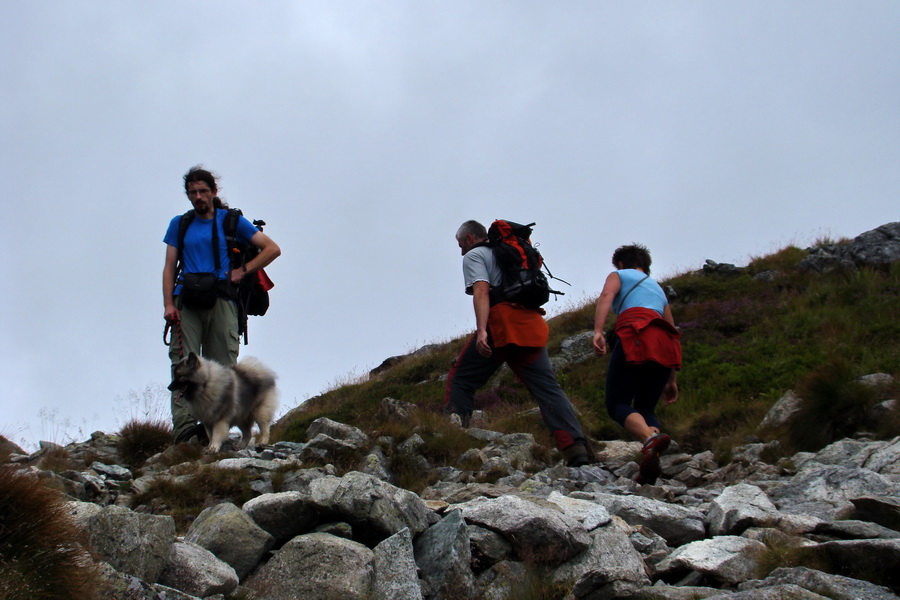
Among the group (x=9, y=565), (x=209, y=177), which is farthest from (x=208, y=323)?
(x=9, y=565)

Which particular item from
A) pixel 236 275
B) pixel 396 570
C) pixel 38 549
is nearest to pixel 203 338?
pixel 236 275

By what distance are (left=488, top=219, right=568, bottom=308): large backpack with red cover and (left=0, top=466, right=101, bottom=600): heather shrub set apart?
191 inches

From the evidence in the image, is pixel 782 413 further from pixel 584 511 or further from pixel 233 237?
pixel 233 237

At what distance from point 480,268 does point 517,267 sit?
13.1 inches

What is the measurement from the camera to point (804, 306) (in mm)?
14695

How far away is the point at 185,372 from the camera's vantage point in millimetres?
7766

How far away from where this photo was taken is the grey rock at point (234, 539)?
160 inches

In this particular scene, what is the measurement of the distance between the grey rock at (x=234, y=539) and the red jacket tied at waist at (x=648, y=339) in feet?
12.6

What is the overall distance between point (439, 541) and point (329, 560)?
0.58 m

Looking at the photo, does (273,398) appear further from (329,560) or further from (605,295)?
(329,560)

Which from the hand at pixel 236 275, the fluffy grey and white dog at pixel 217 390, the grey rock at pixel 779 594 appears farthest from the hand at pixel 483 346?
the grey rock at pixel 779 594

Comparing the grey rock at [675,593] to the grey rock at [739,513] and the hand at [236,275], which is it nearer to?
the grey rock at [739,513]

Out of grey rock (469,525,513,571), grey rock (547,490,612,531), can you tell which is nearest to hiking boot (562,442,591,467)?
grey rock (547,490,612,531)

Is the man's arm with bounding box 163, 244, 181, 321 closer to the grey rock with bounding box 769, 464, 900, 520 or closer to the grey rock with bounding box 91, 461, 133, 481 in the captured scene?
the grey rock with bounding box 91, 461, 133, 481
